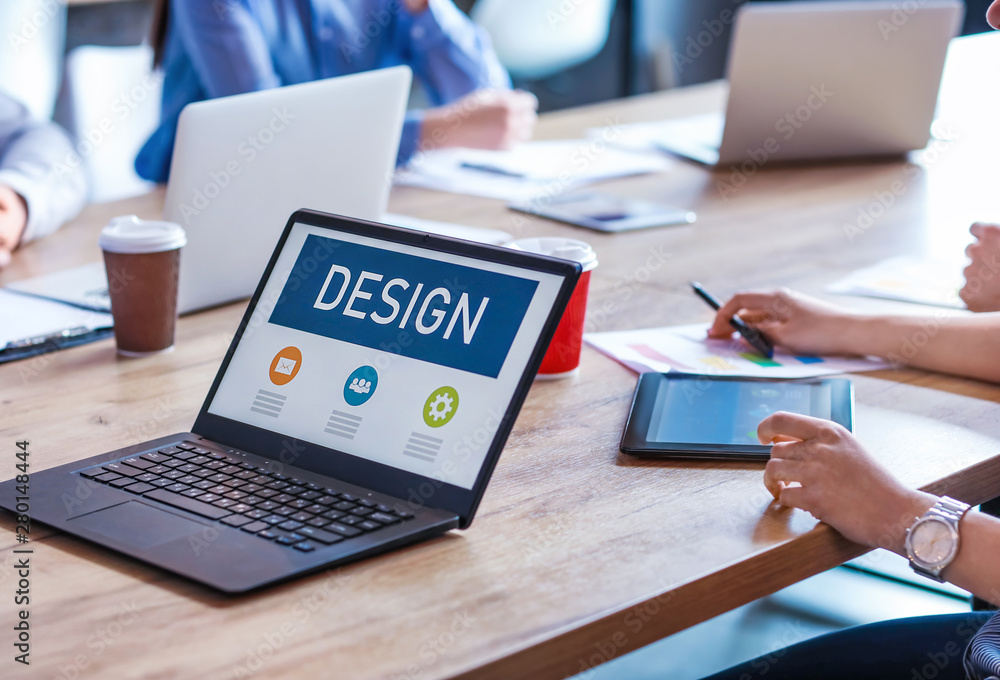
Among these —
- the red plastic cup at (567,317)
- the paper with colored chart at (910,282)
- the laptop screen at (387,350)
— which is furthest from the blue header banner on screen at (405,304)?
the paper with colored chart at (910,282)

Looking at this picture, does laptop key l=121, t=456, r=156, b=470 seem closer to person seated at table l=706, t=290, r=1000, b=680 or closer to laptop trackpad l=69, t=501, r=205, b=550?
laptop trackpad l=69, t=501, r=205, b=550

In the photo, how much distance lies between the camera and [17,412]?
0.95 metres

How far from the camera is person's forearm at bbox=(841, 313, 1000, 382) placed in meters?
1.06

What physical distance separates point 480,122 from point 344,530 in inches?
59.8

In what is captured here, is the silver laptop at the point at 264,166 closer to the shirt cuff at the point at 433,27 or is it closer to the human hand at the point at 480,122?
the human hand at the point at 480,122

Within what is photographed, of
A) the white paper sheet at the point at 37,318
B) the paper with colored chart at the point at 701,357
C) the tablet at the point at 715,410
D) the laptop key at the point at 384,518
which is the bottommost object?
the white paper sheet at the point at 37,318

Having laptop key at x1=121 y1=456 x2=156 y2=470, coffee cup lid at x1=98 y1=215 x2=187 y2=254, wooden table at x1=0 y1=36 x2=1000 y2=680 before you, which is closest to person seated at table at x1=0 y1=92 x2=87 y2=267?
wooden table at x1=0 y1=36 x2=1000 y2=680

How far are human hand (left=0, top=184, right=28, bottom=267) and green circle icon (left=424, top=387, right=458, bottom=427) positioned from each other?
2.94 feet

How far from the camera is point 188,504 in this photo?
730mm

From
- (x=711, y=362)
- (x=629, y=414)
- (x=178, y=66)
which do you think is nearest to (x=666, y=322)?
(x=711, y=362)

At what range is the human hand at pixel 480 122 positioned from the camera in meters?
2.08

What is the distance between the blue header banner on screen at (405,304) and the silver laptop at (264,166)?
1.08 ft

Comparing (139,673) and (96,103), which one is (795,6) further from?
(139,673)

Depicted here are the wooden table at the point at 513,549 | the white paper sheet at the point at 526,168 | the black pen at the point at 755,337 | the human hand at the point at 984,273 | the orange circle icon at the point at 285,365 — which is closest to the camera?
the wooden table at the point at 513,549
